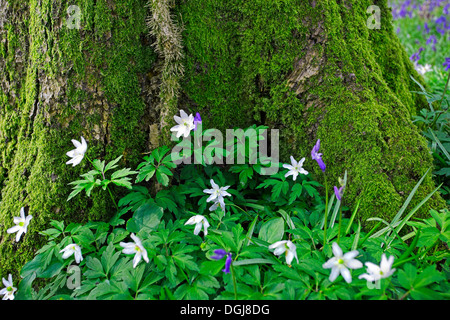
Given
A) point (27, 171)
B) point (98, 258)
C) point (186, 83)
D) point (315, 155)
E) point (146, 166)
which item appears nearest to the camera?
point (315, 155)

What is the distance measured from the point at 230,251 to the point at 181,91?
1.14m

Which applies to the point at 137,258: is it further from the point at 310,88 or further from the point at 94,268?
the point at 310,88

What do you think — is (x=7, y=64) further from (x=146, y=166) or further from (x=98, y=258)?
(x=98, y=258)

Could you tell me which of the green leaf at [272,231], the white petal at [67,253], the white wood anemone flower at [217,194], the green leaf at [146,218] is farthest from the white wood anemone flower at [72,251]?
the green leaf at [272,231]

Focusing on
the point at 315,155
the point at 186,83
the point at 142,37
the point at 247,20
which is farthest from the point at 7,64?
the point at 315,155

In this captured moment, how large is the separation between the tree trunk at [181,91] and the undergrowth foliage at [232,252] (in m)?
0.21

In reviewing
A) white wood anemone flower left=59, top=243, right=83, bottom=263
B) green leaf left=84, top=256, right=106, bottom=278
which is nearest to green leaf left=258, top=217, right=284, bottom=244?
green leaf left=84, top=256, right=106, bottom=278

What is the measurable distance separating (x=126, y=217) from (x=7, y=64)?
127cm

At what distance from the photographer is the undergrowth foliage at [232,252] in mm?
1386

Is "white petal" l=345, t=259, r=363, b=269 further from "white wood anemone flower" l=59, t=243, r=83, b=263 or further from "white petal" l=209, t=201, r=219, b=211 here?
"white wood anemone flower" l=59, t=243, r=83, b=263

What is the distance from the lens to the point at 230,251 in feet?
5.17

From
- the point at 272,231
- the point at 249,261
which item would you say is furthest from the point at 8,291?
the point at 272,231

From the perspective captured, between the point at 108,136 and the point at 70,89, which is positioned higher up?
the point at 70,89

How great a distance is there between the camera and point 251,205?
2.10 metres
